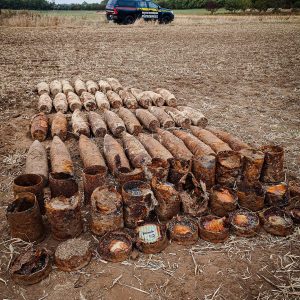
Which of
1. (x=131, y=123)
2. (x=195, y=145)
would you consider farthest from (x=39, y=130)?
(x=195, y=145)

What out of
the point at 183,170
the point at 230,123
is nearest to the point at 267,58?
the point at 230,123

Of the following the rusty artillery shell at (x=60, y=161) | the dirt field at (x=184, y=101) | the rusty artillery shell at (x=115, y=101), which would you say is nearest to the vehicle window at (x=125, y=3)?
the dirt field at (x=184, y=101)

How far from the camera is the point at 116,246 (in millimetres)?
2906

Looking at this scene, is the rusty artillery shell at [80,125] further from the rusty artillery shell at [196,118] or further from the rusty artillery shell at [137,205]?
the rusty artillery shell at [137,205]

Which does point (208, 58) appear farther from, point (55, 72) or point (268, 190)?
point (268, 190)

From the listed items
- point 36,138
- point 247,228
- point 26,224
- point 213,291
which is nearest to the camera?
point 213,291

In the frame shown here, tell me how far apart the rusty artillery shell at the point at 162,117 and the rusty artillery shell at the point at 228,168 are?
1893mm

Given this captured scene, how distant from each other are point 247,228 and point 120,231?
52.9 inches

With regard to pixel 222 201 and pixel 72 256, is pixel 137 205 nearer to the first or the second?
pixel 72 256

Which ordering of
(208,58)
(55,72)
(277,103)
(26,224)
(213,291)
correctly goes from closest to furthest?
(213,291) < (26,224) < (277,103) < (55,72) < (208,58)

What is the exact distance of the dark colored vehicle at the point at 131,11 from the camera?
882 inches

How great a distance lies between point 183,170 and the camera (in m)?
3.59

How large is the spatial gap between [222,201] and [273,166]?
0.93m

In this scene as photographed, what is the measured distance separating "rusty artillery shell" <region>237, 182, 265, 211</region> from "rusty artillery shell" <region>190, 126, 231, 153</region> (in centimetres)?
82
